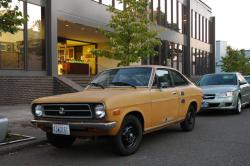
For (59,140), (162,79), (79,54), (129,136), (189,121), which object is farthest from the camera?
(79,54)

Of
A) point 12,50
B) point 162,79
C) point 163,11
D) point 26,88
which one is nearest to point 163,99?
point 162,79

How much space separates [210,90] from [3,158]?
8.15m

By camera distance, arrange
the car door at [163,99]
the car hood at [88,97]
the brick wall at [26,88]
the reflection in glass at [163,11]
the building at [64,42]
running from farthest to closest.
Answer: the reflection in glass at [163,11], the building at [64,42], the brick wall at [26,88], the car door at [163,99], the car hood at [88,97]

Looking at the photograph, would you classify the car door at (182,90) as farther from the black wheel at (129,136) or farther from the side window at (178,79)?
the black wheel at (129,136)

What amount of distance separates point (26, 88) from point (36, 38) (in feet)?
8.36

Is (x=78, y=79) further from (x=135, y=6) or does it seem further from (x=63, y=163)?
(x=63, y=163)

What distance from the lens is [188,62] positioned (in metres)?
38.6

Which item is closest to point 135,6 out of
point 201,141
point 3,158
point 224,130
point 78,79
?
point 78,79

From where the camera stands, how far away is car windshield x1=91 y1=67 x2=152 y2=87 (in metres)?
8.16

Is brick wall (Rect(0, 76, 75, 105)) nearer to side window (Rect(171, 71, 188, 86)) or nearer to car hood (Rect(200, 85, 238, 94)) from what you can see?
car hood (Rect(200, 85, 238, 94))

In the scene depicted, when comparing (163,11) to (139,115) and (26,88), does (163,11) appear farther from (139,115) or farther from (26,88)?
(139,115)

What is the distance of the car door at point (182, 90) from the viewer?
9.22m

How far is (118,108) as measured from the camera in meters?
6.83

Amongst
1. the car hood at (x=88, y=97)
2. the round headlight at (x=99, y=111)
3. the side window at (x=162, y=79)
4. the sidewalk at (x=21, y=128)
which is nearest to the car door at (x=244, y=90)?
the side window at (x=162, y=79)
